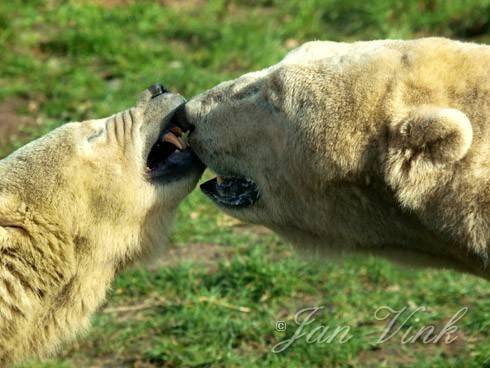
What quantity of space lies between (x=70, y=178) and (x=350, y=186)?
54.6 inches

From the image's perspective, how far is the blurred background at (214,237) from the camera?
5469mm

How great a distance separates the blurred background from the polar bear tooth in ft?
4.25

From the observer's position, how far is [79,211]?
4.53m

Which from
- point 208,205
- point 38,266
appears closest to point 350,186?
point 38,266

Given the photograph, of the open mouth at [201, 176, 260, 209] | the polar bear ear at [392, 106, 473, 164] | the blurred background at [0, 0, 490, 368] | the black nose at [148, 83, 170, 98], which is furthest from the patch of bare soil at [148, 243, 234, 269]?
the polar bear ear at [392, 106, 473, 164]

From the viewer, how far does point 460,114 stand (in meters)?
3.54

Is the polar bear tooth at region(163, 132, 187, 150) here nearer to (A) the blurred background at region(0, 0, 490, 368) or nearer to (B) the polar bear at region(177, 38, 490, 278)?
(B) the polar bear at region(177, 38, 490, 278)

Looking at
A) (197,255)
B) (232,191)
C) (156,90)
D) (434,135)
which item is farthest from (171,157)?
(197,255)

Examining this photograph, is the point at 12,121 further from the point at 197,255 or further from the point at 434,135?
the point at 434,135

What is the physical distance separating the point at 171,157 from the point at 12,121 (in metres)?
3.78

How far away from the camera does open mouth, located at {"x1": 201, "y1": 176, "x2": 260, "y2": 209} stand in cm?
436

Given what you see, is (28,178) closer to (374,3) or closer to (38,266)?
(38,266)

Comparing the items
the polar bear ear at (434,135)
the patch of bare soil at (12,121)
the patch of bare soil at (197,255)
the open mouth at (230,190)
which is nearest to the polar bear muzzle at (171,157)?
the open mouth at (230,190)

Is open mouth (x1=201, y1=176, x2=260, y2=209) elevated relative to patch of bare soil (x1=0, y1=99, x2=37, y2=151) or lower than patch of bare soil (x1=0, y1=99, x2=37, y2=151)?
elevated
